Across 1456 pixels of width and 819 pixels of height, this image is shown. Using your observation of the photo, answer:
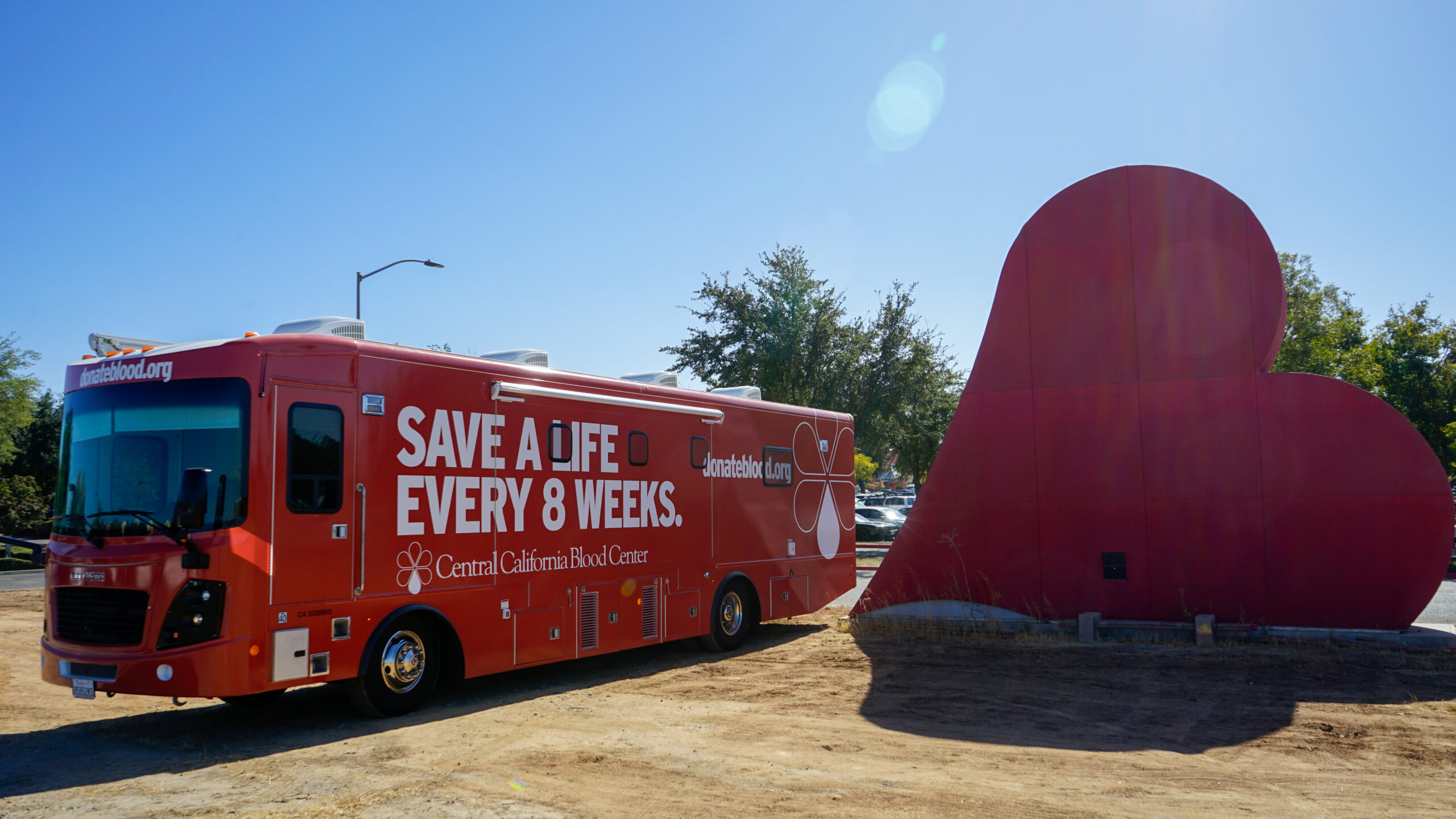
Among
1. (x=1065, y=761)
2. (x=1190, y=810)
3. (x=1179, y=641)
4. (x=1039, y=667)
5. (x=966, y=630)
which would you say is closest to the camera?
(x=1190, y=810)

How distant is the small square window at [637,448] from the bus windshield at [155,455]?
4244 millimetres

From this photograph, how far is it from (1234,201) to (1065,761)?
8.66 meters

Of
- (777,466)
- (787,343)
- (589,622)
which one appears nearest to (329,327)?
(589,622)

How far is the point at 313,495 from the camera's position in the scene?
24.7 ft

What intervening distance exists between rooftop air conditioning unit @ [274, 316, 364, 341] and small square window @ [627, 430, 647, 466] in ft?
10.6

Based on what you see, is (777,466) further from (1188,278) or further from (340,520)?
(340,520)

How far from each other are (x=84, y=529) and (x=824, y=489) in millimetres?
9420

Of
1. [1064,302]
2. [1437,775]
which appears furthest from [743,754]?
[1064,302]

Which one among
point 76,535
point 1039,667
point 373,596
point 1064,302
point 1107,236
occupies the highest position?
point 1107,236

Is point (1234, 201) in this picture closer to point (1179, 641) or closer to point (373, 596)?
point (1179, 641)

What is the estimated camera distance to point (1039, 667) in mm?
10250

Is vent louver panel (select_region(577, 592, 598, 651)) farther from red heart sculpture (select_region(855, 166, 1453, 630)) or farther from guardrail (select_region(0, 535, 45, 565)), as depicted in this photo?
guardrail (select_region(0, 535, 45, 565))

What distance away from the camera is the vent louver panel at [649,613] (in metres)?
10.7

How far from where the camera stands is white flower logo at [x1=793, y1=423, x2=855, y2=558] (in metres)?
13.7
